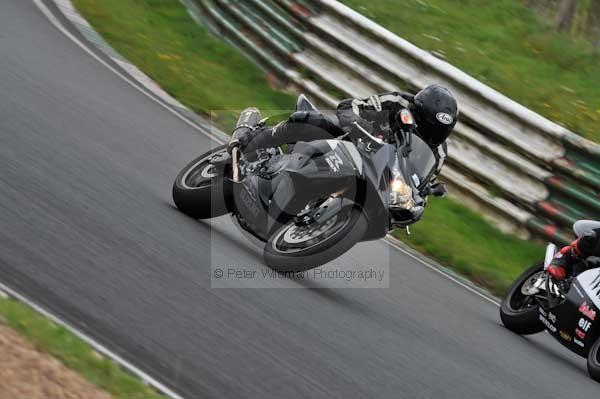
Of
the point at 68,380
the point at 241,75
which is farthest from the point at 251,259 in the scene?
the point at 241,75

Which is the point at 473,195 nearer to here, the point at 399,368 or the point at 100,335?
the point at 399,368

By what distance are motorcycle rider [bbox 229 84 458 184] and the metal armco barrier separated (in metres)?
3.05

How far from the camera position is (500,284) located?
9.52 metres

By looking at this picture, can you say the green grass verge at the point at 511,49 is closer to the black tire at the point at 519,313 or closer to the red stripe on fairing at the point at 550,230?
the red stripe on fairing at the point at 550,230

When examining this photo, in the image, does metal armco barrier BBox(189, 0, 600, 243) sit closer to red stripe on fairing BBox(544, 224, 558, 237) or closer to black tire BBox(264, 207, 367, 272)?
red stripe on fairing BBox(544, 224, 558, 237)

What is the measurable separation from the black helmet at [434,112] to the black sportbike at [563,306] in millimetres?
1619

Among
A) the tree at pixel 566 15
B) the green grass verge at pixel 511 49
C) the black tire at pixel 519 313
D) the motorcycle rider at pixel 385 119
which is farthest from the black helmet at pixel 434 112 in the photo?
the tree at pixel 566 15

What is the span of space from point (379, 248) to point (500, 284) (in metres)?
1.12

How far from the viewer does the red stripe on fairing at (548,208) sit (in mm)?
10258

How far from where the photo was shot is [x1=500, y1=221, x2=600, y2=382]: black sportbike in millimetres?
7930

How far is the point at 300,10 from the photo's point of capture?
12680 mm

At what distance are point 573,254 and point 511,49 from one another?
5606 millimetres

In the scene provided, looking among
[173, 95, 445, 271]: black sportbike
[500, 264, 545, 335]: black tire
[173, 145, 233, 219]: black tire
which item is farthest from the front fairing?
[500, 264, 545, 335]: black tire

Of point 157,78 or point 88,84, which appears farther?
point 157,78
